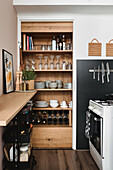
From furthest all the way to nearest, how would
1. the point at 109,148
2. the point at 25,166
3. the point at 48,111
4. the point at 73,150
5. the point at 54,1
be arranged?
the point at 48,111 → the point at 73,150 → the point at 54,1 → the point at 109,148 → the point at 25,166

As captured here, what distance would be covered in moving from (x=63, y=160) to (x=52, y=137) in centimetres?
56

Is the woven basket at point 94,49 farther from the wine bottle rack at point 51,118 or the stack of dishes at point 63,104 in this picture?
the wine bottle rack at point 51,118

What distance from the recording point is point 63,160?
270 centimetres

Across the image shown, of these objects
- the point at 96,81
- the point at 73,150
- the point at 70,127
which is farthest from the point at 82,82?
the point at 73,150

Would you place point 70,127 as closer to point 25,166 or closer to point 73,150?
point 73,150

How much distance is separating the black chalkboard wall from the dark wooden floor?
0.85 feet

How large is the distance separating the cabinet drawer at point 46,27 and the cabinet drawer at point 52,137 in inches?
71.2

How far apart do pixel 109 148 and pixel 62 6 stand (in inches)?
87.8

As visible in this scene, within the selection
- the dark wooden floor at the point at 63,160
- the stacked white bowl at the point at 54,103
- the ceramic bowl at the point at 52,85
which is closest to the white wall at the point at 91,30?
the ceramic bowl at the point at 52,85

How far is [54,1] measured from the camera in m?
2.71

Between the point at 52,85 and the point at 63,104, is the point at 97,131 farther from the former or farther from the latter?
the point at 52,85

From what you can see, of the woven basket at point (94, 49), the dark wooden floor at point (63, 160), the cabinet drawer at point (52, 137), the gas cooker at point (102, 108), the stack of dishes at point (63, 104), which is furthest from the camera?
the stack of dishes at point (63, 104)

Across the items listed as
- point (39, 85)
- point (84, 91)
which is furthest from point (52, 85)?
point (84, 91)

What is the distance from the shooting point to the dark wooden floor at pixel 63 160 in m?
2.48
